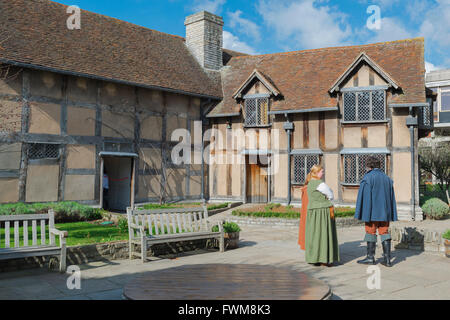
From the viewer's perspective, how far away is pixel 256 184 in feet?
64.9

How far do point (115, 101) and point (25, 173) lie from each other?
15.0ft

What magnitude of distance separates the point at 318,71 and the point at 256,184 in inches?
238

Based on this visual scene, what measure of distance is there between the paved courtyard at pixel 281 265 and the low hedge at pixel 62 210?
615cm

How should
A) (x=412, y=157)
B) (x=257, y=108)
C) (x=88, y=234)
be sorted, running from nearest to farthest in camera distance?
1. (x=88, y=234)
2. (x=412, y=157)
3. (x=257, y=108)

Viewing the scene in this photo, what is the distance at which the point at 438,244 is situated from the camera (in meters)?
8.80

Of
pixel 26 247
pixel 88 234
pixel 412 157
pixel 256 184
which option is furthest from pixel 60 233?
pixel 412 157

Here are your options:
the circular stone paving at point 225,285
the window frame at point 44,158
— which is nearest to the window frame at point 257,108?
the window frame at point 44,158

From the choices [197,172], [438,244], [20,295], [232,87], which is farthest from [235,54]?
[20,295]

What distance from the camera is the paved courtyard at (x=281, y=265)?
5.75 meters

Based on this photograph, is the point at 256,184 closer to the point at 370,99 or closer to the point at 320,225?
the point at 370,99

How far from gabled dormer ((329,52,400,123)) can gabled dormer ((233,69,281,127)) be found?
3.10m

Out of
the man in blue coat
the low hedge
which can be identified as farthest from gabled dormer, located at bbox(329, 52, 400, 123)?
the low hedge

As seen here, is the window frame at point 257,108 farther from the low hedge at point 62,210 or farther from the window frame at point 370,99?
the low hedge at point 62,210

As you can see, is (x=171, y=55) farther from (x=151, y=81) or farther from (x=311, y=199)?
(x=311, y=199)
